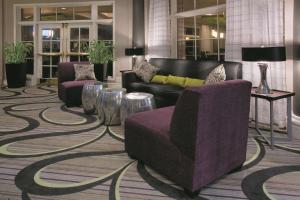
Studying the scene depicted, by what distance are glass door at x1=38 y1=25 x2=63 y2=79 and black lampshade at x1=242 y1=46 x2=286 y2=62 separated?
6552 millimetres

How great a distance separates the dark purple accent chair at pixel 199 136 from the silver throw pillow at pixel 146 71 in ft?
9.90

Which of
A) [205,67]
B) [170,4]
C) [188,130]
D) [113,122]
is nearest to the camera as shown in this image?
[188,130]

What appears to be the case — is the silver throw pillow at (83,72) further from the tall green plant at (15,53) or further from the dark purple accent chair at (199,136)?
the dark purple accent chair at (199,136)

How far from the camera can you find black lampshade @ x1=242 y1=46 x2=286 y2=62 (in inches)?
121

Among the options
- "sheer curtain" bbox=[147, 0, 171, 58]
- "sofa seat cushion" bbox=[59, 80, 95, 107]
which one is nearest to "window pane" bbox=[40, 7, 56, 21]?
"sheer curtain" bbox=[147, 0, 171, 58]

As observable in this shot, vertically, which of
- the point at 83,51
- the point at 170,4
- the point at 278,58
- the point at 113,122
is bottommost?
the point at 113,122

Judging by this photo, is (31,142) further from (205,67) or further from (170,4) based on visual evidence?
(170,4)

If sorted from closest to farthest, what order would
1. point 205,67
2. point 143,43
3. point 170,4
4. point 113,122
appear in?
1. point 113,122
2. point 205,67
3. point 170,4
4. point 143,43

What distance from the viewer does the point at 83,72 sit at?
5715mm

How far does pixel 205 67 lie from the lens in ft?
15.4

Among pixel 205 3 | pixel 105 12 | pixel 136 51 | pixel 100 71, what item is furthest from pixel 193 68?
pixel 105 12

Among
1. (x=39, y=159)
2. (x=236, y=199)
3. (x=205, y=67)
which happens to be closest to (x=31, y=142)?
(x=39, y=159)

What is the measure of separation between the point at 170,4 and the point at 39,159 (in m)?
4.71

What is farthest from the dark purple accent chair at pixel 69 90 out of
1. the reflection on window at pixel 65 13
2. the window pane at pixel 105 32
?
the reflection on window at pixel 65 13
